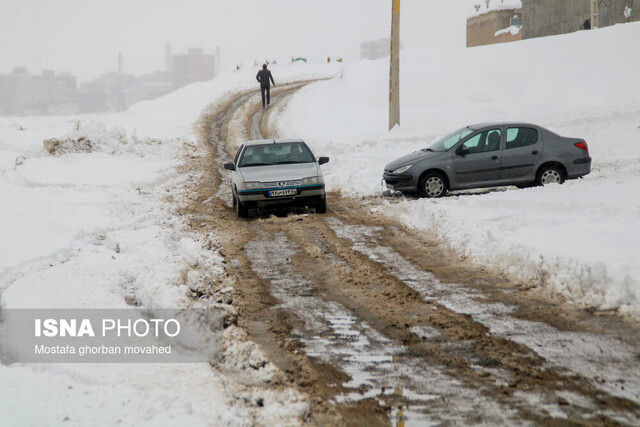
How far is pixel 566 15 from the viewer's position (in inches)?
1465

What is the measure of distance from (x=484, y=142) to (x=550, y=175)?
163 cm

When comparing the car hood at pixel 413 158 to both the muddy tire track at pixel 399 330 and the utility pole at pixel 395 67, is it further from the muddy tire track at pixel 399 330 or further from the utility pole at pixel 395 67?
the utility pole at pixel 395 67

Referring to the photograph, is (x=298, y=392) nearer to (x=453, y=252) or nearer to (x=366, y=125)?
(x=453, y=252)

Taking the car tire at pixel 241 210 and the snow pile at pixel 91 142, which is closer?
the car tire at pixel 241 210

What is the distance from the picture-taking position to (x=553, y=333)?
17.6 feet

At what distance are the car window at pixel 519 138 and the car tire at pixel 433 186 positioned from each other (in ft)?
5.20

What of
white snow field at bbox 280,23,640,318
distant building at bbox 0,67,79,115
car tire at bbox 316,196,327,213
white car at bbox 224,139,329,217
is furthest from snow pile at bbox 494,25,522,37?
distant building at bbox 0,67,79,115

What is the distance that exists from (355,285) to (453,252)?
7.36 ft

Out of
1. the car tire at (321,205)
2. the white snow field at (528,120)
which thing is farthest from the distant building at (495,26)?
the car tire at (321,205)

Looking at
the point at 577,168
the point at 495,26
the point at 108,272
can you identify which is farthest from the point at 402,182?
the point at 495,26

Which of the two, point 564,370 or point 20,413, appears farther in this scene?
point 564,370

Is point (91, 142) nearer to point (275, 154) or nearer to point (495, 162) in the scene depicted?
point (275, 154)

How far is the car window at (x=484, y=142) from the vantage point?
515 inches

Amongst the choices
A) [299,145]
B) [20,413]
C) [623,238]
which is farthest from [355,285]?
[299,145]
